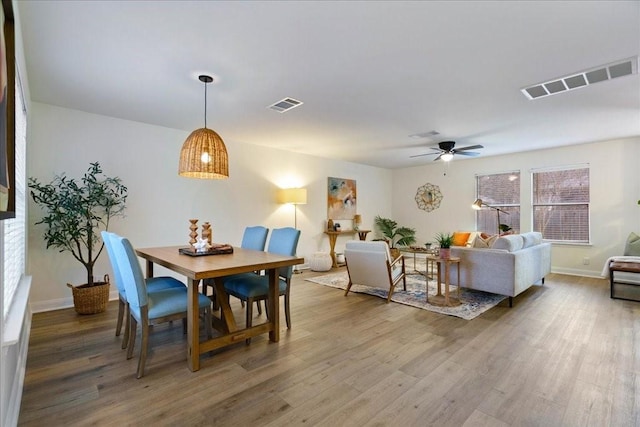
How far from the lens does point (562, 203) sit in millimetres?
5777

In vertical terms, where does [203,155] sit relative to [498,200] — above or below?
above

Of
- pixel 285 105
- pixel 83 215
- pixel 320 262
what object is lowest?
pixel 320 262

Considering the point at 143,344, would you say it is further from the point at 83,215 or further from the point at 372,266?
the point at 372,266

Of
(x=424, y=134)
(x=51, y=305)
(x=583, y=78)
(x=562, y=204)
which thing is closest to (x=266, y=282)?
(x=51, y=305)

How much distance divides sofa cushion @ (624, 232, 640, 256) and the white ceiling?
1.85 meters

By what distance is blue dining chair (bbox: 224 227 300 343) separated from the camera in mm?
2742

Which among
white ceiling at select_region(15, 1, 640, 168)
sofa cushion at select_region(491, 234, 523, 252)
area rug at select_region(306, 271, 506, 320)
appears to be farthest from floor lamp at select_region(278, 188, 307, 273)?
sofa cushion at select_region(491, 234, 523, 252)

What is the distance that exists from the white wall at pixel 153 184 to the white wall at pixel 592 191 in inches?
126

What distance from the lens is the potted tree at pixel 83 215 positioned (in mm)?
3338

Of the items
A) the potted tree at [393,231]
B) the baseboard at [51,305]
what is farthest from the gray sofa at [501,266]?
the baseboard at [51,305]

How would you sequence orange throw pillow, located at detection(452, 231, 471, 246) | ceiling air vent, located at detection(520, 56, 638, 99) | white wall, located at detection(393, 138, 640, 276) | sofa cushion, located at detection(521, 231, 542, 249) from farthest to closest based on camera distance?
orange throw pillow, located at detection(452, 231, 471, 246), white wall, located at detection(393, 138, 640, 276), sofa cushion, located at detection(521, 231, 542, 249), ceiling air vent, located at detection(520, 56, 638, 99)

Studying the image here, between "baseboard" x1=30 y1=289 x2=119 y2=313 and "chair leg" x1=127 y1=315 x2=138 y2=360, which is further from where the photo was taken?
"baseboard" x1=30 y1=289 x2=119 y2=313

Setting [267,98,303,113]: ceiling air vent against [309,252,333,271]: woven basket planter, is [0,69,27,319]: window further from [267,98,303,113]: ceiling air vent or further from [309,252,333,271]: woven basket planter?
[309,252,333,271]: woven basket planter

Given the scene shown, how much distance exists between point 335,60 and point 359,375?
8.10 ft
